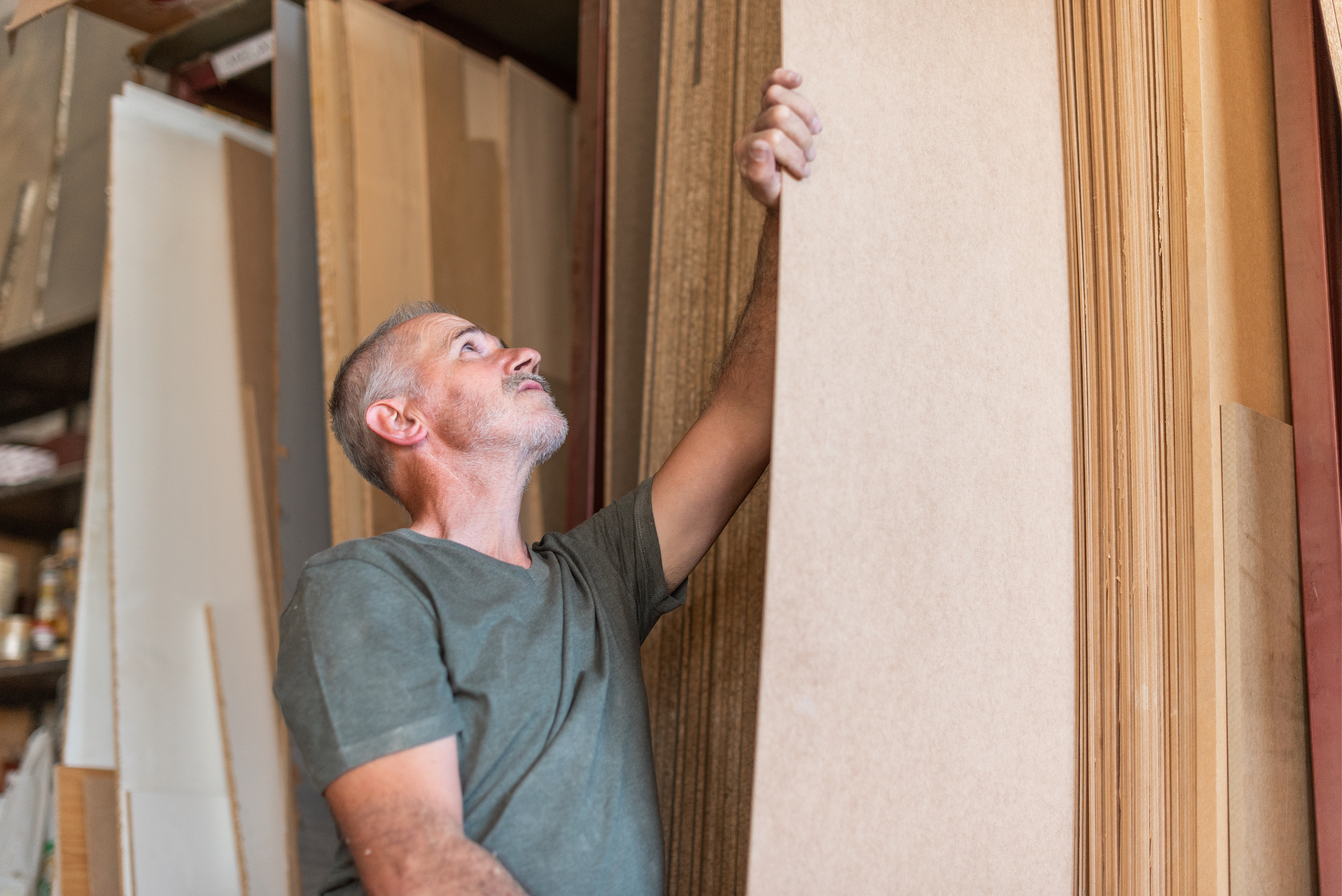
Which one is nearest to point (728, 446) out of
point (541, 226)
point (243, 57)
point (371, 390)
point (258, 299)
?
point (371, 390)

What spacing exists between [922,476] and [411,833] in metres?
0.67

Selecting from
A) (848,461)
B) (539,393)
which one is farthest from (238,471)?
(848,461)

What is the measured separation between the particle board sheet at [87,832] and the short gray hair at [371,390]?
127 centimetres

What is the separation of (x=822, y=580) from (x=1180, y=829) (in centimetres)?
50

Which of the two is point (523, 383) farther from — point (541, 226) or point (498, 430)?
point (541, 226)

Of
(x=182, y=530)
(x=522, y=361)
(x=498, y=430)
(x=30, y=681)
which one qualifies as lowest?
(x=30, y=681)

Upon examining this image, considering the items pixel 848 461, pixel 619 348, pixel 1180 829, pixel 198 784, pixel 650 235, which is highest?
pixel 650 235

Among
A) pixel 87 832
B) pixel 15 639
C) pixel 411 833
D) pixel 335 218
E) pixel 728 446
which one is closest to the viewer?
pixel 411 833

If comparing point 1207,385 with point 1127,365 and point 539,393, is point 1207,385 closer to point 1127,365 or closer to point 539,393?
point 1127,365

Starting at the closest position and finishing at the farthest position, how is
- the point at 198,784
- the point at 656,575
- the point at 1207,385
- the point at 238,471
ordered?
the point at 1207,385
the point at 656,575
the point at 198,784
the point at 238,471

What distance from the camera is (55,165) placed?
306cm

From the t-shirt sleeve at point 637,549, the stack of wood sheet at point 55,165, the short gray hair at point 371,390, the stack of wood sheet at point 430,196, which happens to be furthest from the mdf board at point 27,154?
the t-shirt sleeve at point 637,549

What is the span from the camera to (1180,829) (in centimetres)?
115

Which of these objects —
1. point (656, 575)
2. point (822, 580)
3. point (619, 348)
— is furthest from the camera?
point (619, 348)
